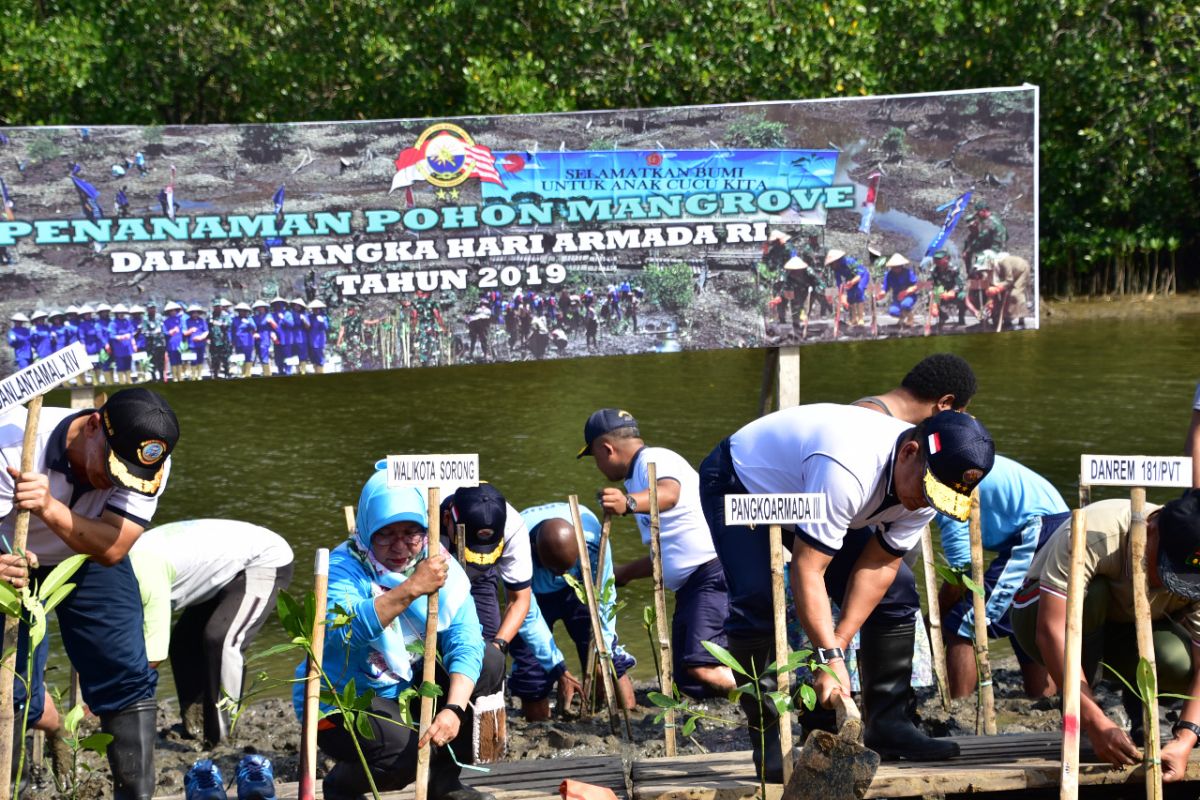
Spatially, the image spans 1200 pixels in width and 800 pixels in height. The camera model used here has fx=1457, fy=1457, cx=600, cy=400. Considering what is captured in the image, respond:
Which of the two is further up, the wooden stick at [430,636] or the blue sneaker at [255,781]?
the wooden stick at [430,636]

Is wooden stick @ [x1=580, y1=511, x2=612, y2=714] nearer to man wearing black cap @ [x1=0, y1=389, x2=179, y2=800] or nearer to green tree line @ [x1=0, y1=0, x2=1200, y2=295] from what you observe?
man wearing black cap @ [x1=0, y1=389, x2=179, y2=800]

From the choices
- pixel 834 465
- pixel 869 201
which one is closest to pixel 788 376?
pixel 869 201

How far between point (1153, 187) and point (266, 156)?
16.0 metres

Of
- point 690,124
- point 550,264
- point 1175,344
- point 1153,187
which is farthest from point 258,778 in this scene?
point 1153,187

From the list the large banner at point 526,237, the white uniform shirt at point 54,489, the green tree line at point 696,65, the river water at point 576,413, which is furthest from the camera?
the green tree line at point 696,65

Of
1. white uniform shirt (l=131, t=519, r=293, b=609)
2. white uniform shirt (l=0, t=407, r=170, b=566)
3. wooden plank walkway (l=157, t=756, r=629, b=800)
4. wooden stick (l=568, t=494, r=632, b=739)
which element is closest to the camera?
white uniform shirt (l=0, t=407, r=170, b=566)

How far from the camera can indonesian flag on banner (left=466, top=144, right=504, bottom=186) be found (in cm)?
737

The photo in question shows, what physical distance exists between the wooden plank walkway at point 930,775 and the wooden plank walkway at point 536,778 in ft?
0.29

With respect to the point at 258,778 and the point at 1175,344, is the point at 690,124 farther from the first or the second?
the point at 1175,344

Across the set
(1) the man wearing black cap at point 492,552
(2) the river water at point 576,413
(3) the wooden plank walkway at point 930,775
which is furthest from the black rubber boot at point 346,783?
(2) the river water at point 576,413

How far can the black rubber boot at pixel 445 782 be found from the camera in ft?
15.1

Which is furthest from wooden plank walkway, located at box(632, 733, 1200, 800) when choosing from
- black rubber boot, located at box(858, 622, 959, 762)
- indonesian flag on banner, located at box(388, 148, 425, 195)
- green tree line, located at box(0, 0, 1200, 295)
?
green tree line, located at box(0, 0, 1200, 295)

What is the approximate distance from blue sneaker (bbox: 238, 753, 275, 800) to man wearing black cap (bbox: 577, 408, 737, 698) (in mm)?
1994

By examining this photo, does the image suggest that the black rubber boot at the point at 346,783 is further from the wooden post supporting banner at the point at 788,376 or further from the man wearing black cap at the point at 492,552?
the wooden post supporting banner at the point at 788,376
